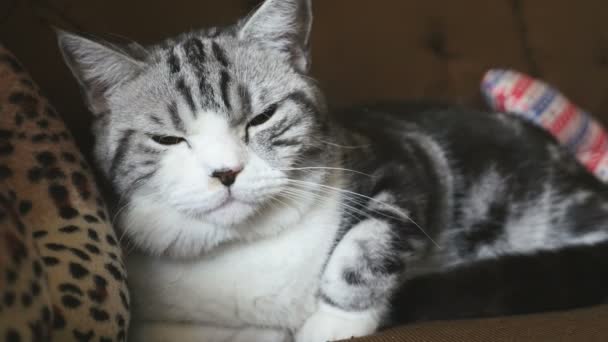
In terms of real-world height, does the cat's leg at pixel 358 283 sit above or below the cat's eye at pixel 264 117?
below

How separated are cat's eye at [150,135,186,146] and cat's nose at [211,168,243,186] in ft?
0.33

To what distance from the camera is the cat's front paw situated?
2.87ft

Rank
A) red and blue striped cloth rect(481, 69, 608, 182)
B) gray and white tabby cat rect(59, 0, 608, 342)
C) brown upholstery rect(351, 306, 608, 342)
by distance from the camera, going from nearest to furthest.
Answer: brown upholstery rect(351, 306, 608, 342), gray and white tabby cat rect(59, 0, 608, 342), red and blue striped cloth rect(481, 69, 608, 182)

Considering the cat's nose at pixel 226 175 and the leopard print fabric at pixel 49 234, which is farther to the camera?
the cat's nose at pixel 226 175

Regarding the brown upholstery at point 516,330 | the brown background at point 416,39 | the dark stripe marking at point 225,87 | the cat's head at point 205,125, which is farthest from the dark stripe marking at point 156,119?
the brown upholstery at point 516,330

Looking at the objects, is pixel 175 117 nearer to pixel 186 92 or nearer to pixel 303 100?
pixel 186 92

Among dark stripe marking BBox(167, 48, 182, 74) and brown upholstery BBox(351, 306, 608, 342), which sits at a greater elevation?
dark stripe marking BBox(167, 48, 182, 74)

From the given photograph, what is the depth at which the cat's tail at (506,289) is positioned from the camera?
0.86 meters

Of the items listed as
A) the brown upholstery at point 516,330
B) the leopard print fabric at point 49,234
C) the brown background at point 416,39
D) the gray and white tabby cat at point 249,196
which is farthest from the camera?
the brown background at point 416,39

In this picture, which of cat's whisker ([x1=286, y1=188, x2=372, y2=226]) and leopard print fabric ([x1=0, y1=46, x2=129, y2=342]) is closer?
leopard print fabric ([x1=0, y1=46, x2=129, y2=342])

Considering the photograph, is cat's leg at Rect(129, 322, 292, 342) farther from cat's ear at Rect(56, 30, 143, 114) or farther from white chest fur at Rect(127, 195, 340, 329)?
cat's ear at Rect(56, 30, 143, 114)

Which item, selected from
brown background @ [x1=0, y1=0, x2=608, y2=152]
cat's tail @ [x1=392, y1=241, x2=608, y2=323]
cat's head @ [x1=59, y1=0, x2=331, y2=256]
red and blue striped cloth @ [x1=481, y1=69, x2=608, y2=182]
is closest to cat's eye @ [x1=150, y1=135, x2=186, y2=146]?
cat's head @ [x1=59, y1=0, x2=331, y2=256]

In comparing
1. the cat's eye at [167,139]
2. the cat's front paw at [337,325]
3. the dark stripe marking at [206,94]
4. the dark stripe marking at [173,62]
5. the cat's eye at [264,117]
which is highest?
the dark stripe marking at [173,62]

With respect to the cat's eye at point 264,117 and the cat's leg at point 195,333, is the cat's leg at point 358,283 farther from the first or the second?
the cat's eye at point 264,117
